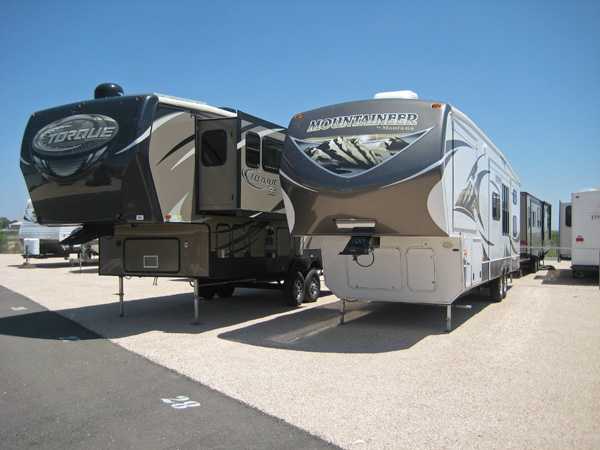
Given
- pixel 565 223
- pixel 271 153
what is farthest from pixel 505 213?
pixel 565 223

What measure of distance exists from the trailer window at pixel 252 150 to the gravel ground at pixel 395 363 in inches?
109

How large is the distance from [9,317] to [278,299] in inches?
221

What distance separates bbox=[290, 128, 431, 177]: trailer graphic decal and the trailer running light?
2.05 feet

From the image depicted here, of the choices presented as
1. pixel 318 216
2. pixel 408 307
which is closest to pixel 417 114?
pixel 318 216

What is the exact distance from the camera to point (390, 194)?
711 centimetres

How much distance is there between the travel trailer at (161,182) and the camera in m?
7.99

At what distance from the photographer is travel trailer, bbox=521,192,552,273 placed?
1733 cm

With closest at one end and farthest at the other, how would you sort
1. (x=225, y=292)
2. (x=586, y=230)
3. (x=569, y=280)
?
(x=225, y=292), (x=586, y=230), (x=569, y=280)

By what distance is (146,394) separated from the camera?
211 inches

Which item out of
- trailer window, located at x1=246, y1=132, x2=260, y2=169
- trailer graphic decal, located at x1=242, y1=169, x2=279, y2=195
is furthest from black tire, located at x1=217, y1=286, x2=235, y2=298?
trailer window, located at x1=246, y1=132, x2=260, y2=169

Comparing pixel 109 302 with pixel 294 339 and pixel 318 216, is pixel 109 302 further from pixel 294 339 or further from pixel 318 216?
pixel 318 216

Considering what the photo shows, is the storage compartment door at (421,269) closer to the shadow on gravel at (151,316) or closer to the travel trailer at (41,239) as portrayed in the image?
the shadow on gravel at (151,316)

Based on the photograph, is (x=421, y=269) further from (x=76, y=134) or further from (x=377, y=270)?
(x=76, y=134)

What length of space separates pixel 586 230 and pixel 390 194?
10.8m
